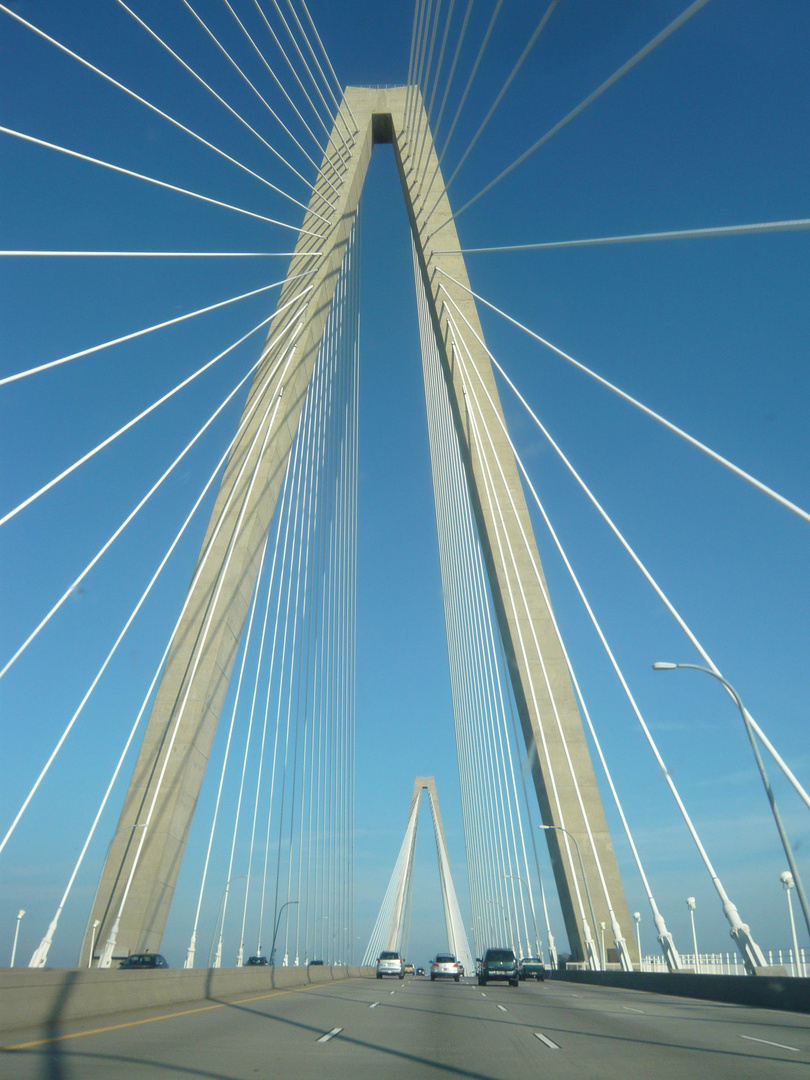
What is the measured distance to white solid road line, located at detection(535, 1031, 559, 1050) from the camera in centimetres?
941

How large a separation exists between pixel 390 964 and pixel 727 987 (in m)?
23.0

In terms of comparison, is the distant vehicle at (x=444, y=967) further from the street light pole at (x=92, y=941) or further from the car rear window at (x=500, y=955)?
the street light pole at (x=92, y=941)

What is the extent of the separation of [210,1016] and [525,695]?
13427 mm

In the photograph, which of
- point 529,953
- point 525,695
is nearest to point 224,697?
point 525,695

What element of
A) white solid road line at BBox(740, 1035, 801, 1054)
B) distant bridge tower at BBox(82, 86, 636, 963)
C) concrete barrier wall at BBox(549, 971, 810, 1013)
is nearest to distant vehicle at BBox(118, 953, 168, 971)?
distant bridge tower at BBox(82, 86, 636, 963)

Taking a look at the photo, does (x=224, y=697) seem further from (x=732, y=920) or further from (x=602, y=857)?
(x=732, y=920)

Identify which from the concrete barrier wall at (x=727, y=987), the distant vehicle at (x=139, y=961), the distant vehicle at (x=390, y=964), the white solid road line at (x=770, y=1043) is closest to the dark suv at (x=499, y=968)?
the concrete barrier wall at (x=727, y=987)

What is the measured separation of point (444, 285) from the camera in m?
25.5

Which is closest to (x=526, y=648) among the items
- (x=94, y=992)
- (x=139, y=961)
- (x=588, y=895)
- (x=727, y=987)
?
(x=588, y=895)

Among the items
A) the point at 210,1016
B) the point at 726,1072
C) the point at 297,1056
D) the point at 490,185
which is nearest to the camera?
the point at 726,1072

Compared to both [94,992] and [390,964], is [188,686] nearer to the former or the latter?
[94,992]

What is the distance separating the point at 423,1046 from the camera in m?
9.31

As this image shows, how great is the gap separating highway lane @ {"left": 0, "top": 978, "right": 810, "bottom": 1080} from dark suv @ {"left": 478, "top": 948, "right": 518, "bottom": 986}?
16.4m

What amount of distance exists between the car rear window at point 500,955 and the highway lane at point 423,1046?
17347 millimetres
